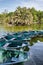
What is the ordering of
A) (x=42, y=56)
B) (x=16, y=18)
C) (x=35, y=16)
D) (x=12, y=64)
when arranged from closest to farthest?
(x=12, y=64), (x=42, y=56), (x=16, y=18), (x=35, y=16)

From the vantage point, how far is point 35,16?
41156mm

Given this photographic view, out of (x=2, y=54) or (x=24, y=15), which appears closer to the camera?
(x=2, y=54)

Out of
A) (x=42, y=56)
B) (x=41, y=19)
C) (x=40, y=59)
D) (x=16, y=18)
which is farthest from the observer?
(x=41, y=19)

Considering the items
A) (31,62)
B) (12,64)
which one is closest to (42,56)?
(31,62)

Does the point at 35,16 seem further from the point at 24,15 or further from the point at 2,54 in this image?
the point at 2,54

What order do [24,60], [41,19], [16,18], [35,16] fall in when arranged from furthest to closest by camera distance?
[41,19] → [35,16] → [16,18] → [24,60]

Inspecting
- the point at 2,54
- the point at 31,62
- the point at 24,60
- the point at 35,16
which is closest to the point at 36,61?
the point at 31,62

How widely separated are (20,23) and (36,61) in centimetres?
3099

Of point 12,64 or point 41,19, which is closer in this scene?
point 12,64

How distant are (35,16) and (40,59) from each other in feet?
116

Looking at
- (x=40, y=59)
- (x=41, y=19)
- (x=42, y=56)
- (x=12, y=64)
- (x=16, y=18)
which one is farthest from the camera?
(x=41, y=19)

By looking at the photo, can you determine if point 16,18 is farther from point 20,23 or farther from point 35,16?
point 35,16

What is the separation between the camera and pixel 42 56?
21.8ft

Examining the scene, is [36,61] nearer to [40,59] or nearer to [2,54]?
[40,59]
